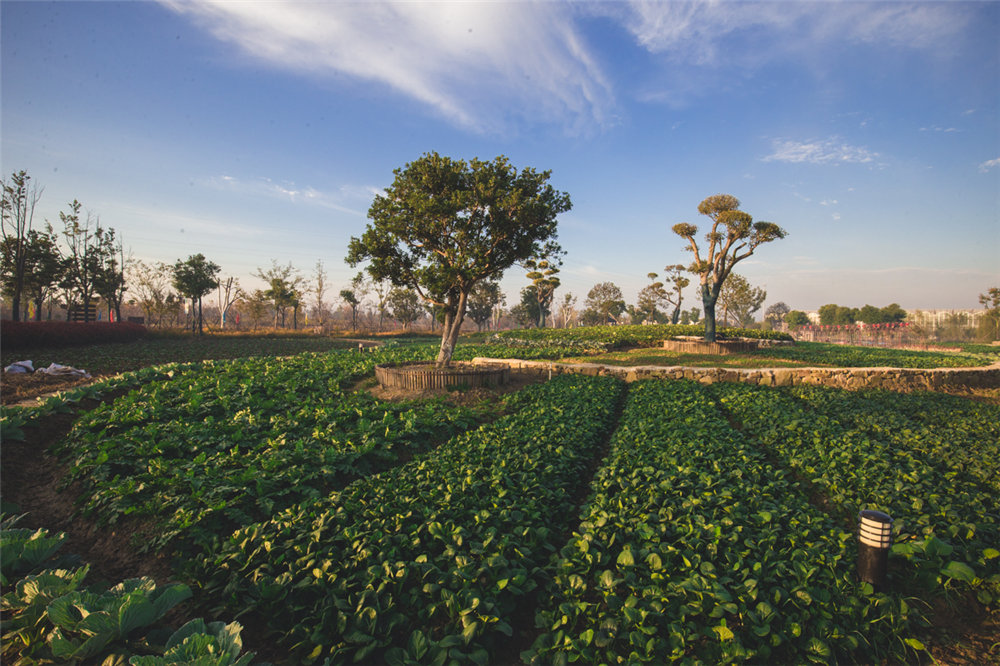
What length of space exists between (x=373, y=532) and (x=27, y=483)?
5.20 meters

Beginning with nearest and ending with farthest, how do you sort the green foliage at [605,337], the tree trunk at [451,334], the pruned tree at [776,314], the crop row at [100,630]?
the crop row at [100,630] < the tree trunk at [451,334] < the green foliage at [605,337] < the pruned tree at [776,314]

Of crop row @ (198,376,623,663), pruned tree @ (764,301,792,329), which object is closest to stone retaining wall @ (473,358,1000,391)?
crop row @ (198,376,623,663)

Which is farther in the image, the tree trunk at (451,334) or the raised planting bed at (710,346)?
the raised planting bed at (710,346)

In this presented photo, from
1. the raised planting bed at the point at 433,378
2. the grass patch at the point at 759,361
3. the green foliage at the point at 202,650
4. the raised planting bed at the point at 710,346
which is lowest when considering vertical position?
the green foliage at the point at 202,650

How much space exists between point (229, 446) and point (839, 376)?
15.3 m

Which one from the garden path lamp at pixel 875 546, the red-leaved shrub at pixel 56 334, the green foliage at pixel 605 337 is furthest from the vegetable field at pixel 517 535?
the red-leaved shrub at pixel 56 334

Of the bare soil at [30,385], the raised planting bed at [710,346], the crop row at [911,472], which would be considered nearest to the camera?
the crop row at [911,472]

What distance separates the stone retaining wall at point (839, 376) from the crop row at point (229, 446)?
6926 millimetres

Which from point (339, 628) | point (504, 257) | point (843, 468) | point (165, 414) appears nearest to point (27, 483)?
point (165, 414)

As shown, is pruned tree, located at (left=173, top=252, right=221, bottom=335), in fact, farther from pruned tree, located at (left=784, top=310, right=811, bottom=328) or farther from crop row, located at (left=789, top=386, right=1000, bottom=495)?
pruned tree, located at (left=784, top=310, right=811, bottom=328)

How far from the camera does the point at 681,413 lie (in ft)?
27.4

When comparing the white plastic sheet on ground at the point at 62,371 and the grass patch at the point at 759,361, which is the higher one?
the grass patch at the point at 759,361

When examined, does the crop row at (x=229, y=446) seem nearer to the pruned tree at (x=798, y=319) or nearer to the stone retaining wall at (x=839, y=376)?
the stone retaining wall at (x=839, y=376)

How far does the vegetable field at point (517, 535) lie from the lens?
268cm
